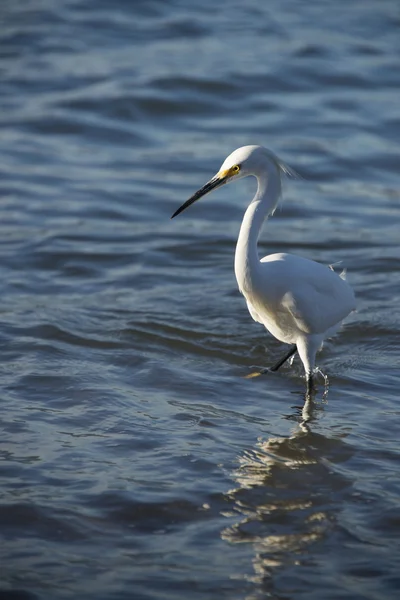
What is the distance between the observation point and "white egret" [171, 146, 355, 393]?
5855 mm

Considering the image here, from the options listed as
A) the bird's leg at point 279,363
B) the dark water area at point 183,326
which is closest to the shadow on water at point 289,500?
the dark water area at point 183,326

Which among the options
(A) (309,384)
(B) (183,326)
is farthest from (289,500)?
(B) (183,326)

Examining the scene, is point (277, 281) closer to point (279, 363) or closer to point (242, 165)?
point (242, 165)

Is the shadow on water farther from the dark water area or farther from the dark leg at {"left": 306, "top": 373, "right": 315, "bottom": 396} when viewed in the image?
the dark leg at {"left": 306, "top": 373, "right": 315, "bottom": 396}

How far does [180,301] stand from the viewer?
7.70 metres

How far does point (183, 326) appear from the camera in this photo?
724 cm

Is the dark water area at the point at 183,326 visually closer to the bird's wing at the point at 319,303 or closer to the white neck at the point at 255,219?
the bird's wing at the point at 319,303

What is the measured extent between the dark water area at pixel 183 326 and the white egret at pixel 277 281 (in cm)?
39

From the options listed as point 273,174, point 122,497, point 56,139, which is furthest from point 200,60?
point 122,497

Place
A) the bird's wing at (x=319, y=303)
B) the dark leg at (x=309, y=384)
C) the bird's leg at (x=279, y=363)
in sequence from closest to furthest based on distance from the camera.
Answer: the bird's wing at (x=319, y=303) < the dark leg at (x=309, y=384) < the bird's leg at (x=279, y=363)

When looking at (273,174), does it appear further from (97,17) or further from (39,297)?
(97,17)

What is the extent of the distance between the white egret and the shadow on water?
59 cm

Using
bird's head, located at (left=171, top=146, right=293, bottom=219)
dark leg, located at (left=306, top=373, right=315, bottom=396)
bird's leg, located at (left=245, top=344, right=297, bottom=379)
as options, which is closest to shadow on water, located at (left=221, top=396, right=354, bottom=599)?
dark leg, located at (left=306, top=373, right=315, bottom=396)

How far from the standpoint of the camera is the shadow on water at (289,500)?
14.1 ft
